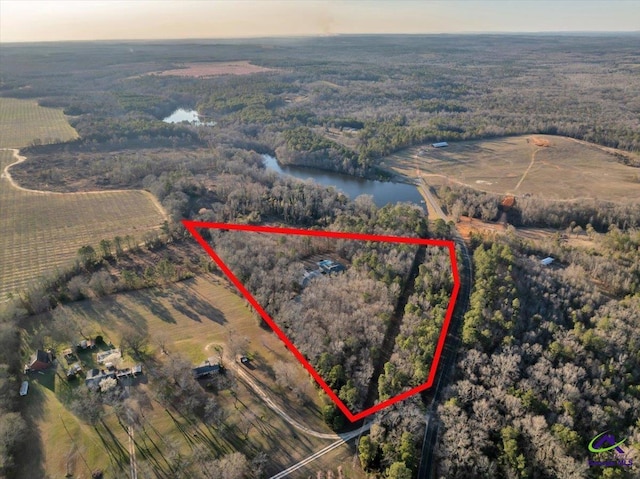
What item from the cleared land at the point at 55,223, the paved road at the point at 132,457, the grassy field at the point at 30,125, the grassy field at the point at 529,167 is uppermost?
the grassy field at the point at 30,125

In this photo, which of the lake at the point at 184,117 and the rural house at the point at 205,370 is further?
the lake at the point at 184,117

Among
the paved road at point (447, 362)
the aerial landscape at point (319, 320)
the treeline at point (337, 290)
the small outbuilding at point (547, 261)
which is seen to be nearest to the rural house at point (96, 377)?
the aerial landscape at point (319, 320)

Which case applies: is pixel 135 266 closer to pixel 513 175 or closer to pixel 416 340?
pixel 416 340

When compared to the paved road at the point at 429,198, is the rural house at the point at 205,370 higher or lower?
lower

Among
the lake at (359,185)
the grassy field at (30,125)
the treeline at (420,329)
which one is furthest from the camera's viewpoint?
the grassy field at (30,125)

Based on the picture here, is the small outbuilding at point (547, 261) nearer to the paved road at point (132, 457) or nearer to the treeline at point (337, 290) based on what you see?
the treeline at point (337, 290)

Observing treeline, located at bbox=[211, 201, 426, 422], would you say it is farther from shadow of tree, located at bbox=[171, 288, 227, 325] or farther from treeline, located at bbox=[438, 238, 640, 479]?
treeline, located at bbox=[438, 238, 640, 479]

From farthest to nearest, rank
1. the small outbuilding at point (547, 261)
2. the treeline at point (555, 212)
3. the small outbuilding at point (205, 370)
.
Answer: the treeline at point (555, 212) → the small outbuilding at point (547, 261) → the small outbuilding at point (205, 370)
